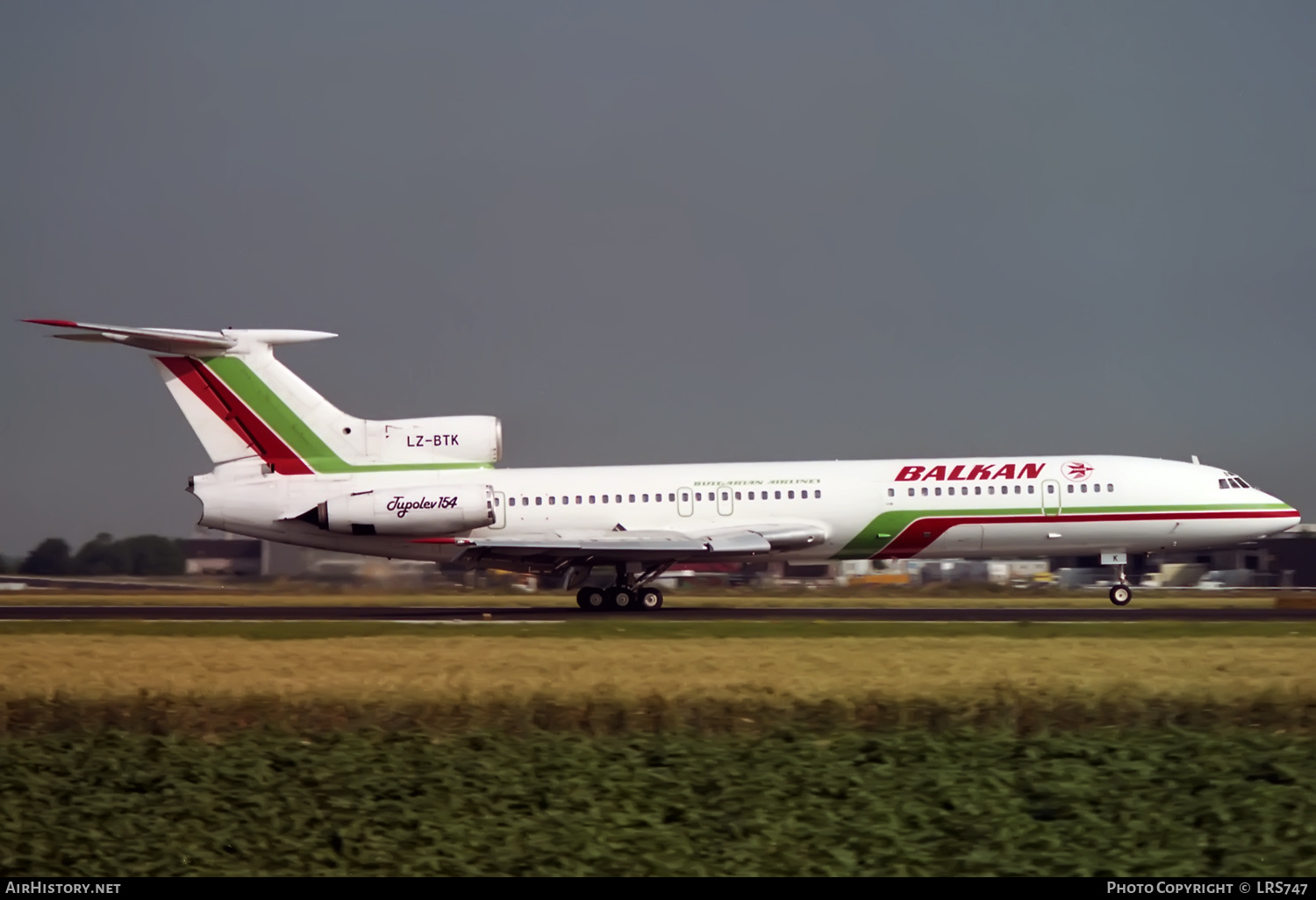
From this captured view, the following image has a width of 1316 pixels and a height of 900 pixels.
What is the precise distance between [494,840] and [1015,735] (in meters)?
4.87

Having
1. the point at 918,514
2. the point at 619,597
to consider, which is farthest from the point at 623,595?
the point at 918,514

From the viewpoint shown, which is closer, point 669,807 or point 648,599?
point 669,807

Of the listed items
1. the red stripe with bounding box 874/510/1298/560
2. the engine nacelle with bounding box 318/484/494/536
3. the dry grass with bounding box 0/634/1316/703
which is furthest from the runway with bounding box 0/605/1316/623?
the dry grass with bounding box 0/634/1316/703

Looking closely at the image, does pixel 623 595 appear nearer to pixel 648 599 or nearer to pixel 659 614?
pixel 648 599

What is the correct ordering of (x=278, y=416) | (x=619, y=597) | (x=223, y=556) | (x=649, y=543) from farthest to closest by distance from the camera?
(x=223, y=556) < (x=278, y=416) < (x=619, y=597) < (x=649, y=543)

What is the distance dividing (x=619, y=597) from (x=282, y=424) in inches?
367

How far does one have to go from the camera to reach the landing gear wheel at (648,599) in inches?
1335

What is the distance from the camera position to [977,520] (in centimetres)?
3359

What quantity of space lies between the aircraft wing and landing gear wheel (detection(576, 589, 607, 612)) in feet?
4.06

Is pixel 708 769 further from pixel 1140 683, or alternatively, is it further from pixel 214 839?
pixel 1140 683

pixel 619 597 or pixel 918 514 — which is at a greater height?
pixel 918 514

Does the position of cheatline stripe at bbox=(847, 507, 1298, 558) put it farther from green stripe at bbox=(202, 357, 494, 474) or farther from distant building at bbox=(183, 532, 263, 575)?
distant building at bbox=(183, 532, 263, 575)
